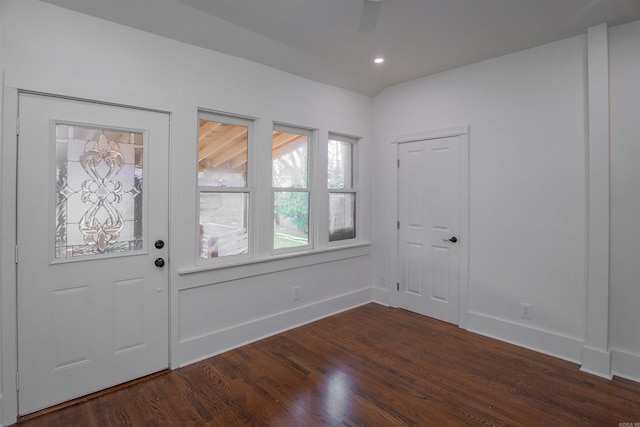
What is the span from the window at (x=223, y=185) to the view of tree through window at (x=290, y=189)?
1.15ft

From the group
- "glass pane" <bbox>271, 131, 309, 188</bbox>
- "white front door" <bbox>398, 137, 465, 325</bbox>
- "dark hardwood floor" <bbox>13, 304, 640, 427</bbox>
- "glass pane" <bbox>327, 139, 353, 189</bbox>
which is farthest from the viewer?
"glass pane" <bbox>327, 139, 353, 189</bbox>

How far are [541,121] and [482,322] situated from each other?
80.9 inches

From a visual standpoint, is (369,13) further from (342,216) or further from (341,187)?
(342,216)

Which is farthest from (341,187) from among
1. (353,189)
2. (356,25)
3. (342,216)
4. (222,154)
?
(356,25)

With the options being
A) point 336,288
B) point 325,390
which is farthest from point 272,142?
point 325,390

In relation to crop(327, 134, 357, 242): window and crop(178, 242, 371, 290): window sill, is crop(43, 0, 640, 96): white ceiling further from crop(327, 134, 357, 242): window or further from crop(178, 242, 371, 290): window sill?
crop(178, 242, 371, 290): window sill

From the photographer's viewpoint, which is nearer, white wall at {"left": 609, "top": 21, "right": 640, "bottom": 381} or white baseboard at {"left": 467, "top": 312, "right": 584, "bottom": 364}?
white wall at {"left": 609, "top": 21, "right": 640, "bottom": 381}

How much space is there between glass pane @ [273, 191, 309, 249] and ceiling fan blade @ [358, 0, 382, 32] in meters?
1.83

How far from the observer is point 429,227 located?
385cm

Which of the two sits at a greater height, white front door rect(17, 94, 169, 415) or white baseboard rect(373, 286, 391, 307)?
white front door rect(17, 94, 169, 415)

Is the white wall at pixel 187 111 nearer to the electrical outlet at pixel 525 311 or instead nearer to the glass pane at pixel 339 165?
the glass pane at pixel 339 165

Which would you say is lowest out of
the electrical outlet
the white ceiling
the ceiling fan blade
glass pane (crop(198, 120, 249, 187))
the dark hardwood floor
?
the dark hardwood floor

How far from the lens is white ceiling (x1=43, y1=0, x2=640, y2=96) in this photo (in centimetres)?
239

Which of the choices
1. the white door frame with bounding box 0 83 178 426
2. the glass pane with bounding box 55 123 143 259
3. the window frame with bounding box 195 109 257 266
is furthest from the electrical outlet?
the white door frame with bounding box 0 83 178 426
